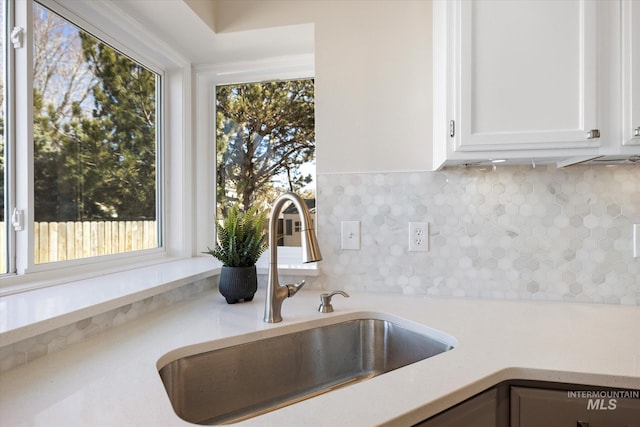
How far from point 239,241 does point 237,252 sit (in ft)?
0.13

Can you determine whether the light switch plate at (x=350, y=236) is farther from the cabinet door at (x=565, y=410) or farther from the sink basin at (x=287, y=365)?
the cabinet door at (x=565, y=410)

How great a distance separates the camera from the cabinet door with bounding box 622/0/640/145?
3.40 feet

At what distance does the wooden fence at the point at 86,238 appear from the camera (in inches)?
46.4

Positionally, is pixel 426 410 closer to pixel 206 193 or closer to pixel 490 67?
pixel 490 67

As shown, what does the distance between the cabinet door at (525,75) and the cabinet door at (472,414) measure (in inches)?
27.4

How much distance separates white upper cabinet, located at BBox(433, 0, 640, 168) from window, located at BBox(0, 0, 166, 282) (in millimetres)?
1258

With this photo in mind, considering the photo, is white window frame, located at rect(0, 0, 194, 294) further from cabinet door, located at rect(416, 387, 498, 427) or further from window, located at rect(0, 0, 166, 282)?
cabinet door, located at rect(416, 387, 498, 427)

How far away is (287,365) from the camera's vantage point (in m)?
1.12

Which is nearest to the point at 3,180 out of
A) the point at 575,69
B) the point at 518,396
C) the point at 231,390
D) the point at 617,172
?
the point at 231,390

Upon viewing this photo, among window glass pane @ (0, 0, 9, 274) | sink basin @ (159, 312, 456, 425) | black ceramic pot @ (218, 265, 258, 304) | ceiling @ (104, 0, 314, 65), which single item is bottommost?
sink basin @ (159, 312, 456, 425)

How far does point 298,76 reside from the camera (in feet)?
5.93

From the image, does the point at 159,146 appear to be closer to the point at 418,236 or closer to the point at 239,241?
the point at 239,241

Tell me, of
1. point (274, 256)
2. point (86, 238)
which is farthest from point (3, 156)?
point (274, 256)

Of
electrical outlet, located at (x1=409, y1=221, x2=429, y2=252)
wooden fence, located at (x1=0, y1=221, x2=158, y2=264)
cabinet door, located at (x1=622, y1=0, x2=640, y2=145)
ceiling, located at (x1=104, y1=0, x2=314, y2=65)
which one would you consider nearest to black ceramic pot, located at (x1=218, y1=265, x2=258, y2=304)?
wooden fence, located at (x1=0, y1=221, x2=158, y2=264)
